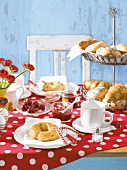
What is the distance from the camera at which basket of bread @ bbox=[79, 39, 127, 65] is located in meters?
2.11

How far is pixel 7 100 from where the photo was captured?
2.01 m

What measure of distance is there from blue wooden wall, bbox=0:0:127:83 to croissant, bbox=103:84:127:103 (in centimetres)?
125

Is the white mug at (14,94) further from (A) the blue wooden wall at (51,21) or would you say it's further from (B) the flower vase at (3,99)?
(A) the blue wooden wall at (51,21)

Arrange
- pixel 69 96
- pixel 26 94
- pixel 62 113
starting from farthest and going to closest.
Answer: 1. pixel 26 94
2. pixel 69 96
3. pixel 62 113

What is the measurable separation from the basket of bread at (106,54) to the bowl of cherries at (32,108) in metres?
0.30

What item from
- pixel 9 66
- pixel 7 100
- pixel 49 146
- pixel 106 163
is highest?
pixel 9 66

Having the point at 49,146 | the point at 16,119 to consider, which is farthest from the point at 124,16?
the point at 49,146

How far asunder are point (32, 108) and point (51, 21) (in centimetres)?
134

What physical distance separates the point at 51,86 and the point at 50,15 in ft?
3.40

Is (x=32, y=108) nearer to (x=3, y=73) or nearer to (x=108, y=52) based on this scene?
(x=3, y=73)

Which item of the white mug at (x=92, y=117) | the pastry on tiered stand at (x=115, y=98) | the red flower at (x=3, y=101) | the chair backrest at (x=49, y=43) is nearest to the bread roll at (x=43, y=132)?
the white mug at (x=92, y=117)

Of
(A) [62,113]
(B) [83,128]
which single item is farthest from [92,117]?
(A) [62,113]

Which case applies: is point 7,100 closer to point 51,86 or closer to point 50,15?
point 51,86

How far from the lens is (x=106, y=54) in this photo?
7.00ft
